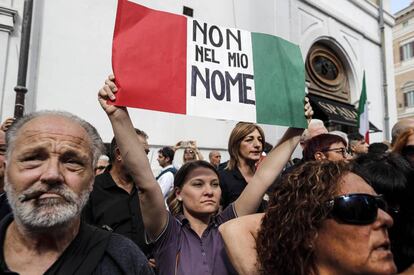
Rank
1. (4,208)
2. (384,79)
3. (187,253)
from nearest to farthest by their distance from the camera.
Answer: (187,253)
(4,208)
(384,79)

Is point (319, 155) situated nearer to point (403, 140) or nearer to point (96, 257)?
point (403, 140)

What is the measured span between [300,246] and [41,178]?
979mm

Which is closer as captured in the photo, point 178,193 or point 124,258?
point 124,258

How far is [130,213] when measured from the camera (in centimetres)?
261

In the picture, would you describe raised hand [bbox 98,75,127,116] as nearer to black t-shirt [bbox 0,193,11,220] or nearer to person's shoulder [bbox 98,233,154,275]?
person's shoulder [bbox 98,233,154,275]

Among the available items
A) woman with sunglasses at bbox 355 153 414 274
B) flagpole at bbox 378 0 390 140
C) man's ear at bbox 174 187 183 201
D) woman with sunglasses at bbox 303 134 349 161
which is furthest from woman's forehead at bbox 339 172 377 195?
flagpole at bbox 378 0 390 140

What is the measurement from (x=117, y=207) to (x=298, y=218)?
1618 millimetres

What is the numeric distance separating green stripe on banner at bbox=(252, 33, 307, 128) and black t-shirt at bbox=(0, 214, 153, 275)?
4.25ft

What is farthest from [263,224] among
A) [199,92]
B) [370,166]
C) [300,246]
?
[199,92]

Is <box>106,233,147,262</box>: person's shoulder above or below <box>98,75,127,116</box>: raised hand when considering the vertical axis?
below

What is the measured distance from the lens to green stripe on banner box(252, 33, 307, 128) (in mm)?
2410

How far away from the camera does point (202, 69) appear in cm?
226

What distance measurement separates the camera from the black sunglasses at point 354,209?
127 cm

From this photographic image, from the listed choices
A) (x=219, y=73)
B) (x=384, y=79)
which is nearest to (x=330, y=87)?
(x=384, y=79)
